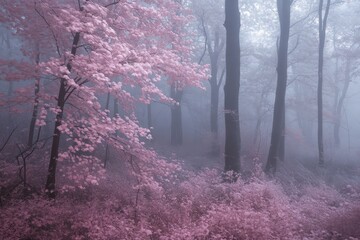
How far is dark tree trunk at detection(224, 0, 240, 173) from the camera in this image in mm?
10767

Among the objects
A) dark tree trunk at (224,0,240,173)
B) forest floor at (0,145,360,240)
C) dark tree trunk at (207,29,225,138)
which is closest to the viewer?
forest floor at (0,145,360,240)

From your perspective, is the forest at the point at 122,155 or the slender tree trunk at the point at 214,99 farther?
the slender tree trunk at the point at 214,99

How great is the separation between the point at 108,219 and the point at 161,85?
29876 mm

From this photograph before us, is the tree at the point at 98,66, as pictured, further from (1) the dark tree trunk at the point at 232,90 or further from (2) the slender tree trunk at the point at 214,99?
(2) the slender tree trunk at the point at 214,99

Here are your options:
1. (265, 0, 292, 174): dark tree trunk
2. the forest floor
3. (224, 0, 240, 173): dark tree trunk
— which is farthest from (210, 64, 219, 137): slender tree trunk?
the forest floor

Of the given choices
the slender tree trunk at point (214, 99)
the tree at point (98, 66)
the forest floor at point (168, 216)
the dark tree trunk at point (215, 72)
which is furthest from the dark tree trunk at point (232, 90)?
the slender tree trunk at point (214, 99)

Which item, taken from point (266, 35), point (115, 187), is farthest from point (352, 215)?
point (266, 35)

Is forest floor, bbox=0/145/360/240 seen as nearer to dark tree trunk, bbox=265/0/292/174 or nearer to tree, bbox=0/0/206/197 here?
tree, bbox=0/0/206/197

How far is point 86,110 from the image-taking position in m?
7.52

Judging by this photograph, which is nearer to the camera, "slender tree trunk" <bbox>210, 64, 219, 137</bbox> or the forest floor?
the forest floor

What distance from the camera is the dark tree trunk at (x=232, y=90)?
10.8m

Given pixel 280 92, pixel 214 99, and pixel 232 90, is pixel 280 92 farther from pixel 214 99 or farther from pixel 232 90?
pixel 214 99

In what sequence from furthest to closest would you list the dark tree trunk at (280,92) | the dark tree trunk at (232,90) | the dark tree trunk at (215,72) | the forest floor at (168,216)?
the dark tree trunk at (215,72)
the dark tree trunk at (280,92)
the dark tree trunk at (232,90)
the forest floor at (168,216)

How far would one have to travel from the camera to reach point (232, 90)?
433 inches
